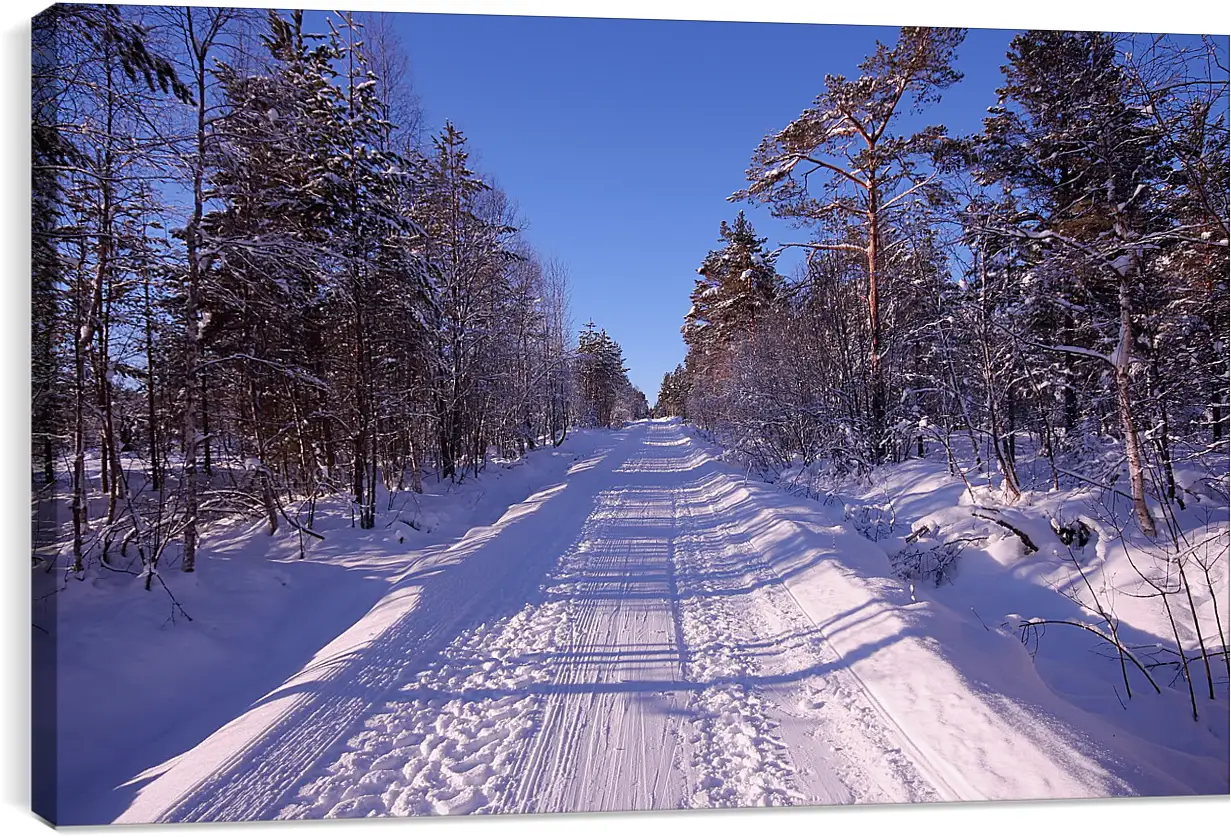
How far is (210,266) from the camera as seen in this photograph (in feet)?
16.7

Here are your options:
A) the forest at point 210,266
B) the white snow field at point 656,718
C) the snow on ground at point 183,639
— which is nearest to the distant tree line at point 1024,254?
the white snow field at point 656,718

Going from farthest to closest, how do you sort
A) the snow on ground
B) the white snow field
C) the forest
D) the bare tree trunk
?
the bare tree trunk
the forest
the snow on ground
the white snow field

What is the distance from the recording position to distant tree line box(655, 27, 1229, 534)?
3.58 m

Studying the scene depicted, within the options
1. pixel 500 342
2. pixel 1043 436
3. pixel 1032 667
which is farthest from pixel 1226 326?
pixel 500 342

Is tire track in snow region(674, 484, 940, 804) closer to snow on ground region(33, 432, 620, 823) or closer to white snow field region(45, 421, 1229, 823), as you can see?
white snow field region(45, 421, 1229, 823)

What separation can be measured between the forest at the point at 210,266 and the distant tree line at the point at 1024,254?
4.73m

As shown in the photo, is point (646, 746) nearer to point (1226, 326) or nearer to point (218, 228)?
point (1226, 326)

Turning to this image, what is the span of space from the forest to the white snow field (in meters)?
2.04

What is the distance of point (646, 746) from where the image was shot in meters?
2.45

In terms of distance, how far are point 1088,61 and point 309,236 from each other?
8199mm

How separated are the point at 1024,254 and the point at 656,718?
6.17m

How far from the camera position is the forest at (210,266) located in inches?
134

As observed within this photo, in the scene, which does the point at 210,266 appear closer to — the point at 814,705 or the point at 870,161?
the point at 814,705

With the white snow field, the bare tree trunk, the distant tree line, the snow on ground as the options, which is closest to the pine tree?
the distant tree line
